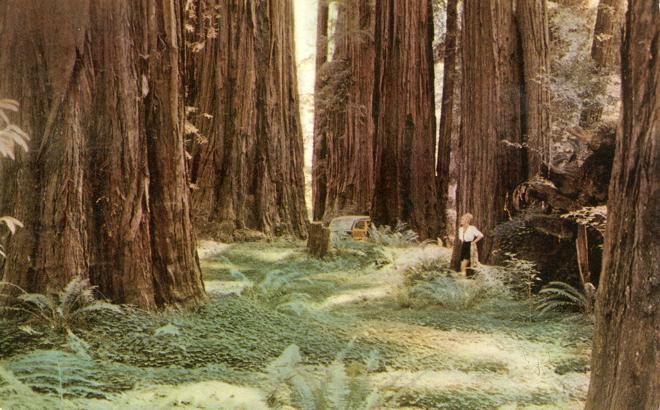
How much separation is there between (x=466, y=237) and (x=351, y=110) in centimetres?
825

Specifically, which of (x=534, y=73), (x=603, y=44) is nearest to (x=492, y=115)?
(x=534, y=73)

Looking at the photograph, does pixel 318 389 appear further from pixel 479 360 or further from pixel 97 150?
pixel 97 150

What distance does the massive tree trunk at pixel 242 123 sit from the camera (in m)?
12.9

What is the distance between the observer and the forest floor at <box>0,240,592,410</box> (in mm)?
4691

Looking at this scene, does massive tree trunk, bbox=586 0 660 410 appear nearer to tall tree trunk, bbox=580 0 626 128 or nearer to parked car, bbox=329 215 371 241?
parked car, bbox=329 215 371 241

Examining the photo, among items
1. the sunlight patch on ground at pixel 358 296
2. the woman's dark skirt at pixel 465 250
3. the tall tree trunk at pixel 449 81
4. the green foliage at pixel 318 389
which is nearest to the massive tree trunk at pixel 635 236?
the green foliage at pixel 318 389

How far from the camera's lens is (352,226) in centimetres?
1389

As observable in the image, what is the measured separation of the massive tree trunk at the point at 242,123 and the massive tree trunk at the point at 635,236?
9.41 m

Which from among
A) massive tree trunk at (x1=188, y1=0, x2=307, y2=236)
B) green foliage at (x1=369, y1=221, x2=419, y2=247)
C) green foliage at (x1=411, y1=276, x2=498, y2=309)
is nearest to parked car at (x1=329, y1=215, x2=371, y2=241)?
green foliage at (x1=369, y1=221, x2=419, y2=247)

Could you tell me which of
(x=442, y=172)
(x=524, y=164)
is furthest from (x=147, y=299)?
(x=442, y=172)

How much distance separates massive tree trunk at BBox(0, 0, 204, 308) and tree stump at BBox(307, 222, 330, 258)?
4.69 metres

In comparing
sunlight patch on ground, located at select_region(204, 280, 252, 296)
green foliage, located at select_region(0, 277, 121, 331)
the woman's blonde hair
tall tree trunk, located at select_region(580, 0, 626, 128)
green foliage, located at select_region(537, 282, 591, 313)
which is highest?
tall tree trunk, located at select_region(580, 0, 626, 128)

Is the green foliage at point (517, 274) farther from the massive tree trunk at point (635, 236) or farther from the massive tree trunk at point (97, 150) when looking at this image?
the massive tree trunk at point (635, 236)

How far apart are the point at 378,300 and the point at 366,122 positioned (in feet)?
29.0
